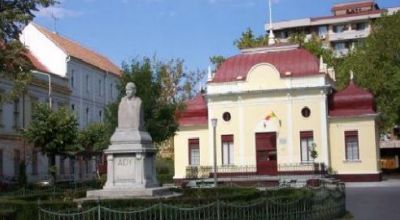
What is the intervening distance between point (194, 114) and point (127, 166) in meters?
29.4

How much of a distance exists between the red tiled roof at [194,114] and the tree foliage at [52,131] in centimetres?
1026

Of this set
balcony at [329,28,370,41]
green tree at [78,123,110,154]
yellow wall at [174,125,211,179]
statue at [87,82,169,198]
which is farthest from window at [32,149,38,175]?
balcony at [329,28,370,41]

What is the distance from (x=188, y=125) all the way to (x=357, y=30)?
6009cm

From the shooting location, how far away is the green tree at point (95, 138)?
1855 inches

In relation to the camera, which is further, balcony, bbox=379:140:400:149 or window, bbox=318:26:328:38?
window, bbox=318:26:328:38

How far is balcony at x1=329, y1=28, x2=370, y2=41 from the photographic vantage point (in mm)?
99331

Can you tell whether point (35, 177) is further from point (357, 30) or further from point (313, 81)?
point (357, 30)

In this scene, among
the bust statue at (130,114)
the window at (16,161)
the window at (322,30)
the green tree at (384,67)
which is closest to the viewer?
the bust statue at (130,114)

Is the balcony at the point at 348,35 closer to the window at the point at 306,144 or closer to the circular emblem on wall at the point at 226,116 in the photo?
the circular emblem on wall at the point at 226,116

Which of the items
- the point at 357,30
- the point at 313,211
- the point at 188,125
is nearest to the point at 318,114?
the point at 188,125

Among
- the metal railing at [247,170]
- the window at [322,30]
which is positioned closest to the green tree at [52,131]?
the metal railing at [247,170]

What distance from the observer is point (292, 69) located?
46312mm

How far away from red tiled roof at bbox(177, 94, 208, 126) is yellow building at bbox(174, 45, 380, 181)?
0.26 meters

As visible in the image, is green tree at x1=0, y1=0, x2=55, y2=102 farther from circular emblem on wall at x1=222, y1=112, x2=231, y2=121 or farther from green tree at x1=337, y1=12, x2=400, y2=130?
green tree at x1=337, y1=12, x2=400, y2=130
